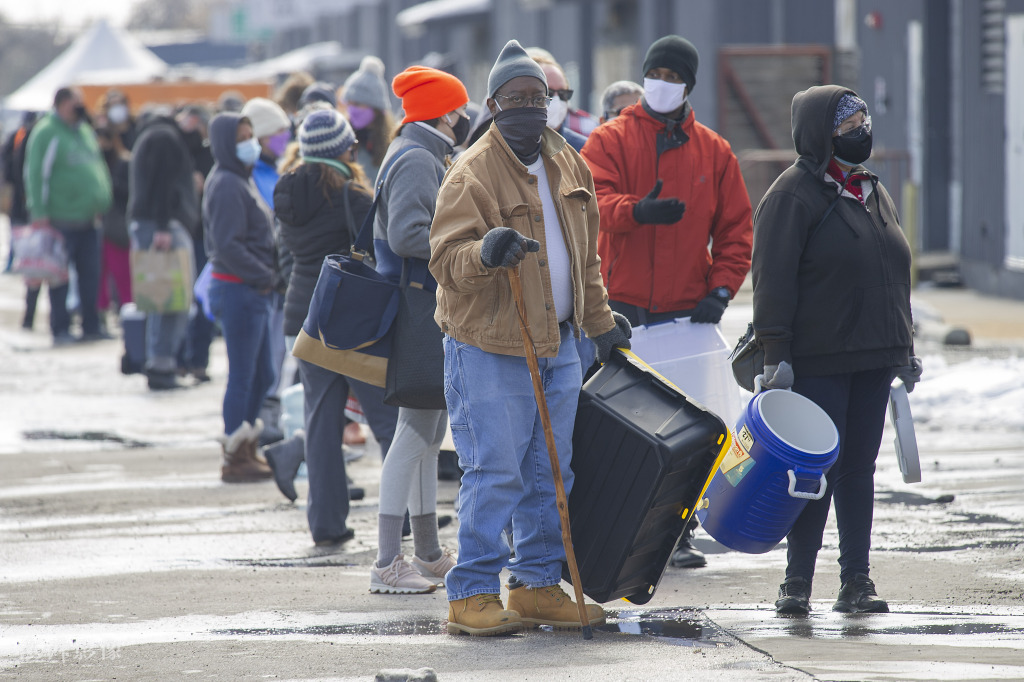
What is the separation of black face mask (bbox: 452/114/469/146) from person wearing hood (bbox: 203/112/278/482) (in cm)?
258

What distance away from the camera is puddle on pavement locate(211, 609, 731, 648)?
196 inches

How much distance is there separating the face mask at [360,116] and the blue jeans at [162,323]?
353 cm

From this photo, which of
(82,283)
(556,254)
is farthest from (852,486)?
(82,283)

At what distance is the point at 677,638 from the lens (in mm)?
4887

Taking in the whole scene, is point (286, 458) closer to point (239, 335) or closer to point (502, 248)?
point (239, 335)

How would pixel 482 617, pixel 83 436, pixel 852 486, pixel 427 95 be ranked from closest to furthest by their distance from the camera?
pixel 482 617 < pixel 852 486 < pixel 427 95 < pixel 83 436

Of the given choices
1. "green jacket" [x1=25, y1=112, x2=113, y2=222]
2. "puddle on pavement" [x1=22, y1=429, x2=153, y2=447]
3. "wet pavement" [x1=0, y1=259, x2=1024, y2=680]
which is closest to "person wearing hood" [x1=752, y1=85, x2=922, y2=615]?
"wet pavement" [x1=0, y1=259, x2=1024, y2=680]

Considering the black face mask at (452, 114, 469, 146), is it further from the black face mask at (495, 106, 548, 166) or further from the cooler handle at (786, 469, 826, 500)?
the cooler handle at (786, 469, 826, 500)

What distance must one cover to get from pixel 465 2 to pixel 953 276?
1473cm

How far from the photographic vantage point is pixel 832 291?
512 centimetres

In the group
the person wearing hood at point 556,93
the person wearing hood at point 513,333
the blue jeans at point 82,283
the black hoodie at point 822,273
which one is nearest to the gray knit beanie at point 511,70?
the person wearing hood at point 513,333

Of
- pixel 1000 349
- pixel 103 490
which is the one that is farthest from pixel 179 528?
pixel 1000 349

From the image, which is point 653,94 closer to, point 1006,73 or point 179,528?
point 179,528

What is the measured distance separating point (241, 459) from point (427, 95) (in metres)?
3.29
